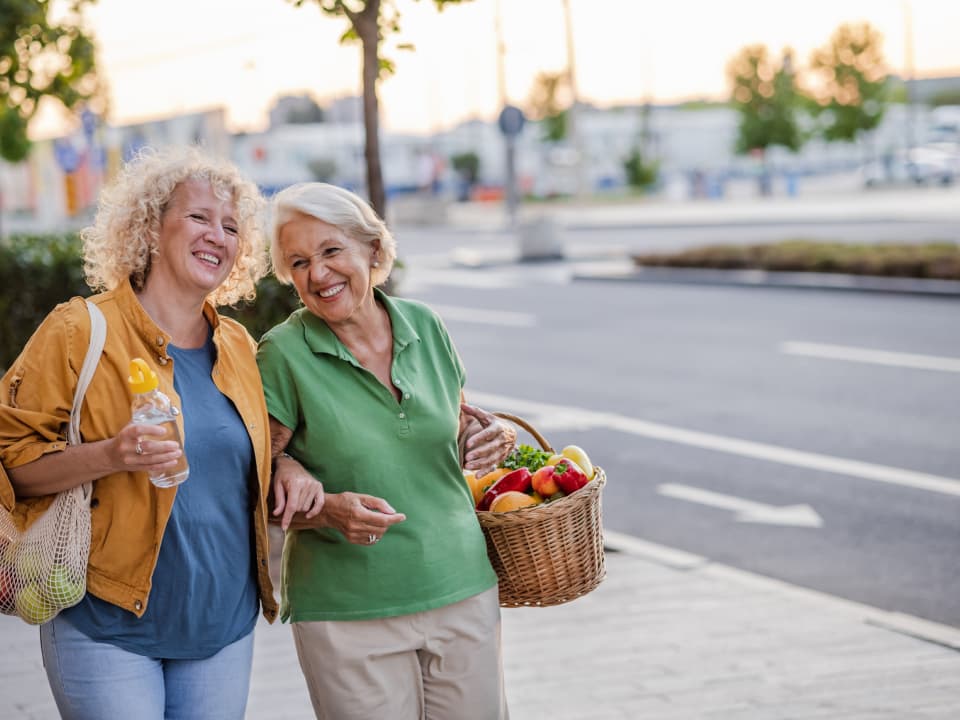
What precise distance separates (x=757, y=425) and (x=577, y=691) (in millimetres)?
5738

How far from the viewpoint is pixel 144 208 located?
9.79 feet

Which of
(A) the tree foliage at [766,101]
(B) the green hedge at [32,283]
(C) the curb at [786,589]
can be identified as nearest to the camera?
(C) the curb at [786,589]

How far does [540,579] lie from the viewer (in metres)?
3.28

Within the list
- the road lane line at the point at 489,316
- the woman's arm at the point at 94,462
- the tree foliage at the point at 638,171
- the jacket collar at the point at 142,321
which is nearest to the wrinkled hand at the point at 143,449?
the woman's arm at the point at 94,462

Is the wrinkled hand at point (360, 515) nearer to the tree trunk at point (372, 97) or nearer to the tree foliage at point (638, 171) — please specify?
the tree trunk at point (372, 97)

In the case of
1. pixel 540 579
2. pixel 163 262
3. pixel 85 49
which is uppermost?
pixel 85 49

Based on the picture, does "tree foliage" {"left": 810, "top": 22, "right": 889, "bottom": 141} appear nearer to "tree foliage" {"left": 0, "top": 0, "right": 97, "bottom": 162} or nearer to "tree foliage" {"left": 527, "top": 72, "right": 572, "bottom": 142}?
"tree foliage" {"left": 527, "top": 72, "right": 572, "bottom": 142}

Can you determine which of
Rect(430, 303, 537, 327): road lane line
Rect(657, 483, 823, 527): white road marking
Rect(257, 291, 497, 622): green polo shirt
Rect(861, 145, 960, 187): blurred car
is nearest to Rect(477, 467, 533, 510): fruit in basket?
Rect(257, 291, 497, 622): green polo shirt

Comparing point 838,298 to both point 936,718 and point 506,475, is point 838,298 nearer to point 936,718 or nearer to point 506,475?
point 936,718

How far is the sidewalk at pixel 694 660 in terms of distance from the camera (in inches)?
189

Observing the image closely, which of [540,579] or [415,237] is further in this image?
[415,237]

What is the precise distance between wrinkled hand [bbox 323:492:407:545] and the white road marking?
510 centimetres

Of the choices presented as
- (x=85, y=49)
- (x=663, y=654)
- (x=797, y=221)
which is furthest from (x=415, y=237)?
(x=663, y=654)

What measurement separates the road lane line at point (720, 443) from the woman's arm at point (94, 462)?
6513 millimetres
